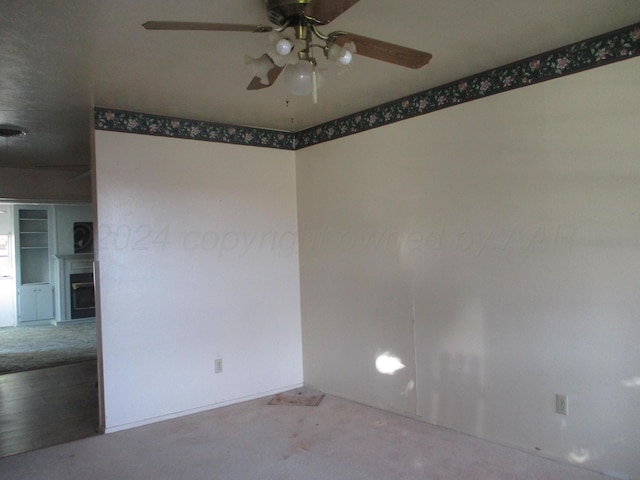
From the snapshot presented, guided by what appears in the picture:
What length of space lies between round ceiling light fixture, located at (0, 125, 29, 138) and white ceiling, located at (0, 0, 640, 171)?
15 cm

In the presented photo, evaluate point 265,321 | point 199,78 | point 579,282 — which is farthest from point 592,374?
point 199,78

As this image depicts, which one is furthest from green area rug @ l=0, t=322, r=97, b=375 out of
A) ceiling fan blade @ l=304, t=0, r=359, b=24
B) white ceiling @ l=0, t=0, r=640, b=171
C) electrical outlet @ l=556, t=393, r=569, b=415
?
ceiling fan blade @ l=304, t=0, r=359, b=24

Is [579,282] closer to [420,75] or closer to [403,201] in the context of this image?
[403,201]

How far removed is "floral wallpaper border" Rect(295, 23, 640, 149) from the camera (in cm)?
247

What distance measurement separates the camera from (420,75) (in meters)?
3.01

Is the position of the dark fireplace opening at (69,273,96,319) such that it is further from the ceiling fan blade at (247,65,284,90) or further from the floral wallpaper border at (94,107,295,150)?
the ceiling fan blade at (247,65,284,90)

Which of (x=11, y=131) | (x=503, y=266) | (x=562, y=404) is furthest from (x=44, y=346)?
(x=562, y=404)

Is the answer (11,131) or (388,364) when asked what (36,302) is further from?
(388,364)

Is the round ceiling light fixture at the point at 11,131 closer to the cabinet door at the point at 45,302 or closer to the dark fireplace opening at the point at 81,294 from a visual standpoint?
the dark fireplace opening at the point at 81,294

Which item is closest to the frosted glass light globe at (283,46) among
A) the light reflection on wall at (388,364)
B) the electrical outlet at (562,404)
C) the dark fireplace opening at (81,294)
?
the electrical outlet at (562,404)

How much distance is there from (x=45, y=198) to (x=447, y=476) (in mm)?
5347

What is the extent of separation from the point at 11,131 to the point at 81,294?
575 cm

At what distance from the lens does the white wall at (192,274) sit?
3498mm

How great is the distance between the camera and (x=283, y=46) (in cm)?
171
